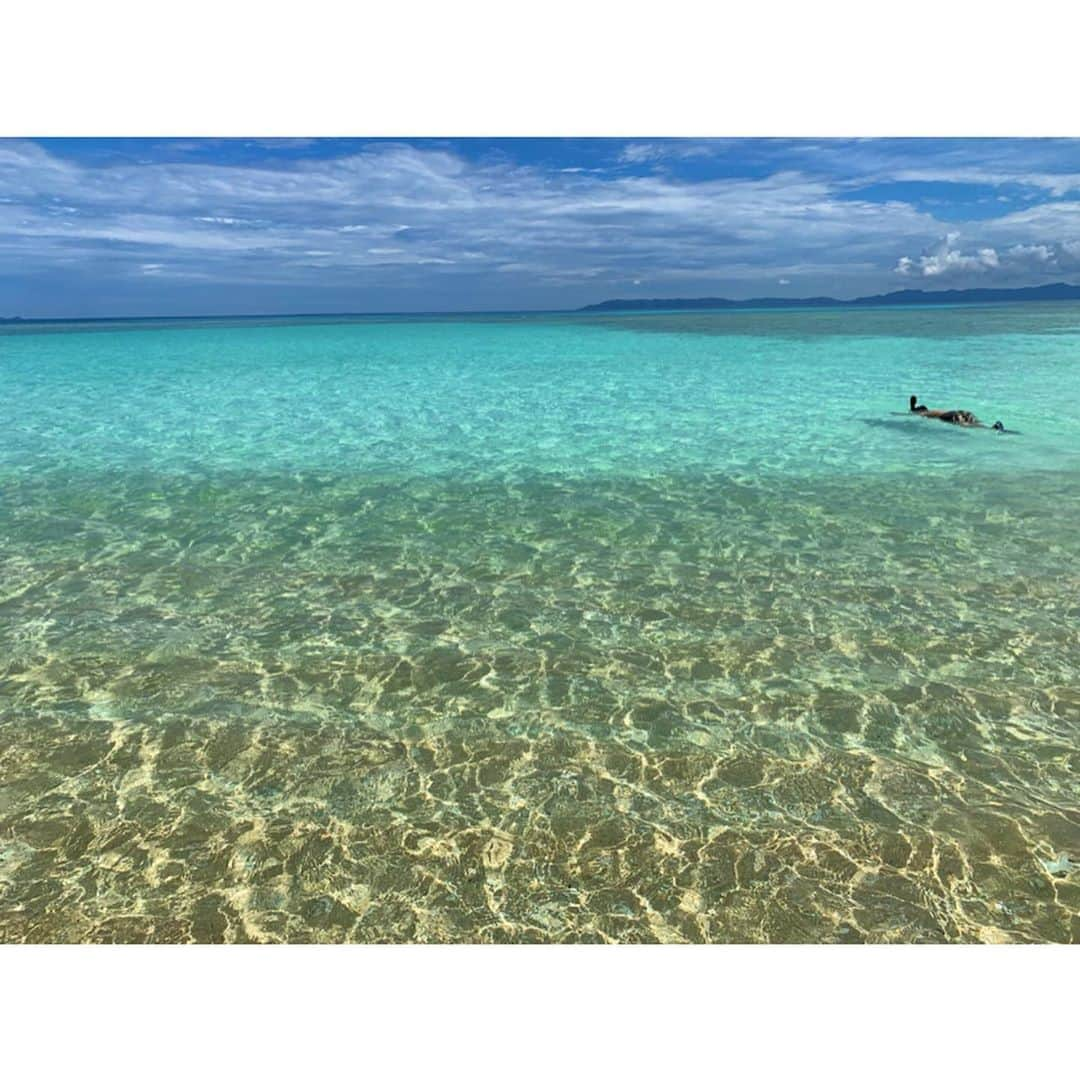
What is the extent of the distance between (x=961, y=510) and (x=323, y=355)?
39.4 metres

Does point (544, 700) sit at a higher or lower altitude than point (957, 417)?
higher

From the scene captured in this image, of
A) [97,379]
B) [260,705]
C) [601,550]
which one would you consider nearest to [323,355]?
[97,379]

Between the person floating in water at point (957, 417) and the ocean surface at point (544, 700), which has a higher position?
the ocean surface at point (544, 700)

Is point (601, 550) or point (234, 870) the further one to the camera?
point (601, 550)

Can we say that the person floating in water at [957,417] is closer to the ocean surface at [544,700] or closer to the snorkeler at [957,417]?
the snorkeler at [957,417]

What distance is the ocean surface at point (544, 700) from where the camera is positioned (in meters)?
4.68

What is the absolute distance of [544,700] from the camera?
6844 mm

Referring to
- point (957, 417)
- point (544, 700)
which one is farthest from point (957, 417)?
point (544, 700)

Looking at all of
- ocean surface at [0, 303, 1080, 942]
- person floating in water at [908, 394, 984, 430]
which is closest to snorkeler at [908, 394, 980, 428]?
person floating in water at [908, 394, 984, 430]

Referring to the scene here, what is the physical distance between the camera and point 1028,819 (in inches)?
207

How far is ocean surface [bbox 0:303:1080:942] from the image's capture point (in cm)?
468

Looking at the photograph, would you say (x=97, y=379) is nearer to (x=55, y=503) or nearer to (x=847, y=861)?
(x=55, y=503)

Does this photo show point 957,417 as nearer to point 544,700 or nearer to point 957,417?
point 957,417

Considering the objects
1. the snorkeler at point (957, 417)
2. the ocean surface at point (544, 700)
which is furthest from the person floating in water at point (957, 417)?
the ocean surface at point (544, 700)
